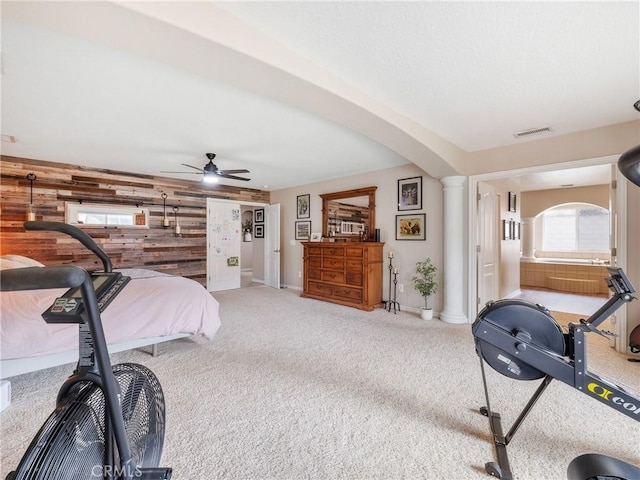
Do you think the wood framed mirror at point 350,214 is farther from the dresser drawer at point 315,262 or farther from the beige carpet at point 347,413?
the beige carpet at point 347,413

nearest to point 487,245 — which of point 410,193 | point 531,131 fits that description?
point 410,193

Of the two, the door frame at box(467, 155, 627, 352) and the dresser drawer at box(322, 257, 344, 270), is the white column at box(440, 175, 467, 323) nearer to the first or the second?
the door frame at box(467, 155, 627, 352)

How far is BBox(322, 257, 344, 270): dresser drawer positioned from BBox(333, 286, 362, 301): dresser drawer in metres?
0.37

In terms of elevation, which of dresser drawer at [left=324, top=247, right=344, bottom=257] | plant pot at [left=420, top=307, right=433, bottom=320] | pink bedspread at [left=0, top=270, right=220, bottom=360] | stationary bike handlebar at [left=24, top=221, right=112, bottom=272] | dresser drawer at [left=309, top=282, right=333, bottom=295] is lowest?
plant pot at [left=420, top=307, right=433, bottom=320]

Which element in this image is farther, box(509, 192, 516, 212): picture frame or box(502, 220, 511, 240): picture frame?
box(509, 192, 516, 212): picture frame

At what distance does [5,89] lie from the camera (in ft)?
7.74

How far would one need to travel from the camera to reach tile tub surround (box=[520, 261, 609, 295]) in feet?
20.2

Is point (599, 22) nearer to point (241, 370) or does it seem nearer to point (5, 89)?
point (241, 370)

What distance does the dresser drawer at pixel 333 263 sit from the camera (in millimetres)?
5131

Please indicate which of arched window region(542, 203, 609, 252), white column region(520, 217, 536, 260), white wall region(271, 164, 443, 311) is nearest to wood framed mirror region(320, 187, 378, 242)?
white wall region(271, 164, 443, 311)

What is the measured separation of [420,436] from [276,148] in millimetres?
3479

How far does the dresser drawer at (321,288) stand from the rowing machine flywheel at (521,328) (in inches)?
149

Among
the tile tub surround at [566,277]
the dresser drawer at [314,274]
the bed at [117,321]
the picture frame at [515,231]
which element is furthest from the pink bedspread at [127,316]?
the tile tub surround at [566,277]

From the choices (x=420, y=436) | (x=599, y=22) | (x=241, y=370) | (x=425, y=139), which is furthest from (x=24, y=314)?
(x=599, y=22)
